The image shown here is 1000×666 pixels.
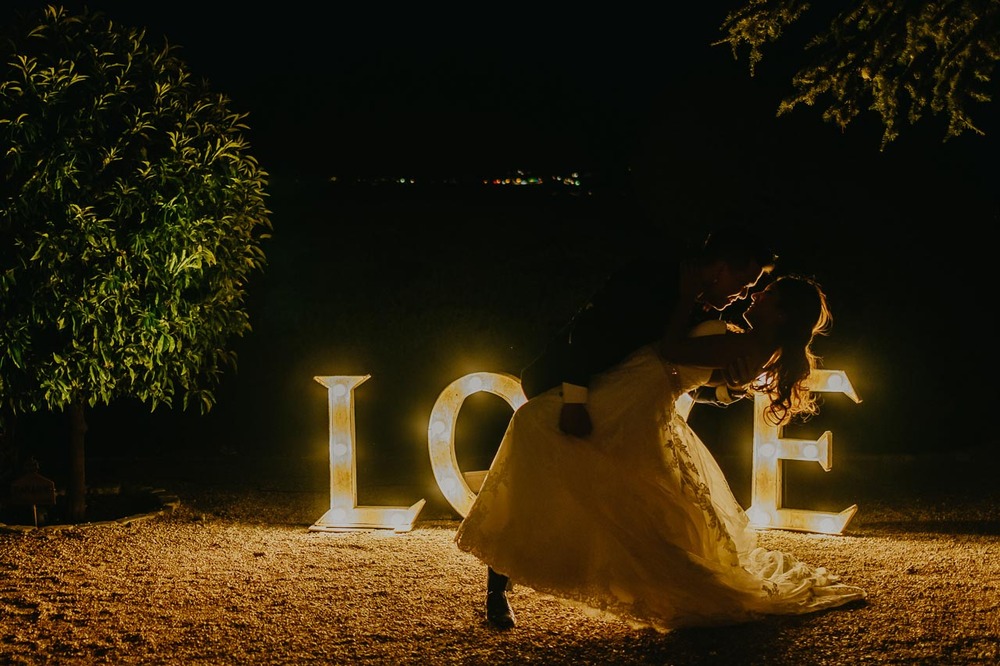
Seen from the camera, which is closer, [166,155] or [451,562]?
[451,562]

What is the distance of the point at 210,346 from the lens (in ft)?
22.5

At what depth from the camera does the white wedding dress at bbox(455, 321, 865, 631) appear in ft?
13.4

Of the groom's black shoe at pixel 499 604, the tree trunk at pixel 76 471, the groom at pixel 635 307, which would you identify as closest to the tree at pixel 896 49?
the groom at pixel 635 307

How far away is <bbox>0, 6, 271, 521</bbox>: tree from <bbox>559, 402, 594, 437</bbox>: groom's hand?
335 cm

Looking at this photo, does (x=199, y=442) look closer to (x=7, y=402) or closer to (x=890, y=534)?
(x=7, y=402)

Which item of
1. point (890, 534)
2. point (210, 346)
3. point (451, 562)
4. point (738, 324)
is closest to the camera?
point (738, 324)

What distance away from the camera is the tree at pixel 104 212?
586 centimetres

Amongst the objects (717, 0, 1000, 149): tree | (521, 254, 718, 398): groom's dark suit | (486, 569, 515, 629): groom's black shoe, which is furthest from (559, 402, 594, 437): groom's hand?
(717, 0, 1000, 149): tree

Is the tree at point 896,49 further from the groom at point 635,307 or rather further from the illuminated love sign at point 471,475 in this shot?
the groom at point 635,307

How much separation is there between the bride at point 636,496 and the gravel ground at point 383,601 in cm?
22

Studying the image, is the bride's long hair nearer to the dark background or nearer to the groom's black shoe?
the groom's black shoe

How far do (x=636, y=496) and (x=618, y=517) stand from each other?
0.13m

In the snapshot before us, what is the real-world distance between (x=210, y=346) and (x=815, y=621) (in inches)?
188

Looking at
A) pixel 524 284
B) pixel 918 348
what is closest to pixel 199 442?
pixel 524 284
